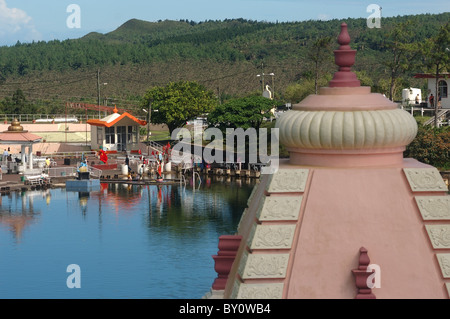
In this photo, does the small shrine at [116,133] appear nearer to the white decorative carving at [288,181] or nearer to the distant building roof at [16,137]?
the distant building roof at [16,137]

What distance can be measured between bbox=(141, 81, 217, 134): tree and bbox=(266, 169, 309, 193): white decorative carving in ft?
242

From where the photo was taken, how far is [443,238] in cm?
1133

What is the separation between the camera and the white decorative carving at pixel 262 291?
36.4 feet

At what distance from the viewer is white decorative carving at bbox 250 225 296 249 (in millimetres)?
11258

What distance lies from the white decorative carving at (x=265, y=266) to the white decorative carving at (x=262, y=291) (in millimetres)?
114

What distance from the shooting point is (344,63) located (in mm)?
12531

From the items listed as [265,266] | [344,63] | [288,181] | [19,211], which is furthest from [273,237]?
[19,211]

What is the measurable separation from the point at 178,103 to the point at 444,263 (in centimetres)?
7674

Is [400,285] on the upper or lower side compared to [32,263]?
upper

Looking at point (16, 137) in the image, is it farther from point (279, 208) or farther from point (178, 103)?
point (279, 208)

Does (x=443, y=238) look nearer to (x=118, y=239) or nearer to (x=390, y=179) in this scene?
(x=390, y=179)

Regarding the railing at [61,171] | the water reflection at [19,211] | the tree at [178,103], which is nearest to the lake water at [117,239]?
the water reflection at [19,211]
